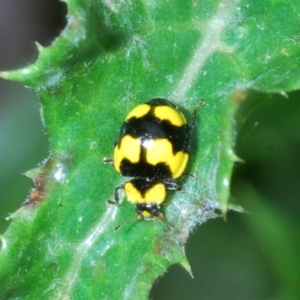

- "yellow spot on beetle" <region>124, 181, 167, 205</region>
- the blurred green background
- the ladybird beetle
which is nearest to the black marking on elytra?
the ladybird beetle

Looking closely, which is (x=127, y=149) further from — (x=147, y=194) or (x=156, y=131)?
(x=147, y=194)

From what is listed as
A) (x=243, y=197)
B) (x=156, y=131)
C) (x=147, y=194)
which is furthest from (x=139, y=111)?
(x=243, y=197)

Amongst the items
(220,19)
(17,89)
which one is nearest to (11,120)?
(17,89)

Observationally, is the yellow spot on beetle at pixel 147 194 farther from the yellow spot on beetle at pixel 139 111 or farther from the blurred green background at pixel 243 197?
the blurred green background at pixel 243 197

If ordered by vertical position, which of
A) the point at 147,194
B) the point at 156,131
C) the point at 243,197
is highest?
the point at 243,197

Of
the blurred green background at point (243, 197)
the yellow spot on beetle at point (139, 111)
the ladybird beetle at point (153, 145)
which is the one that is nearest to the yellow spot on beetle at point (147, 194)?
the ladybird beetle at point (153, 145)

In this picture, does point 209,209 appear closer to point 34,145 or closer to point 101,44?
point 101,44

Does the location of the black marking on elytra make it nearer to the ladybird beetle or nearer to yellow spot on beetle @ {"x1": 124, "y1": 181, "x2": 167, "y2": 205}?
the ladybird beetle
